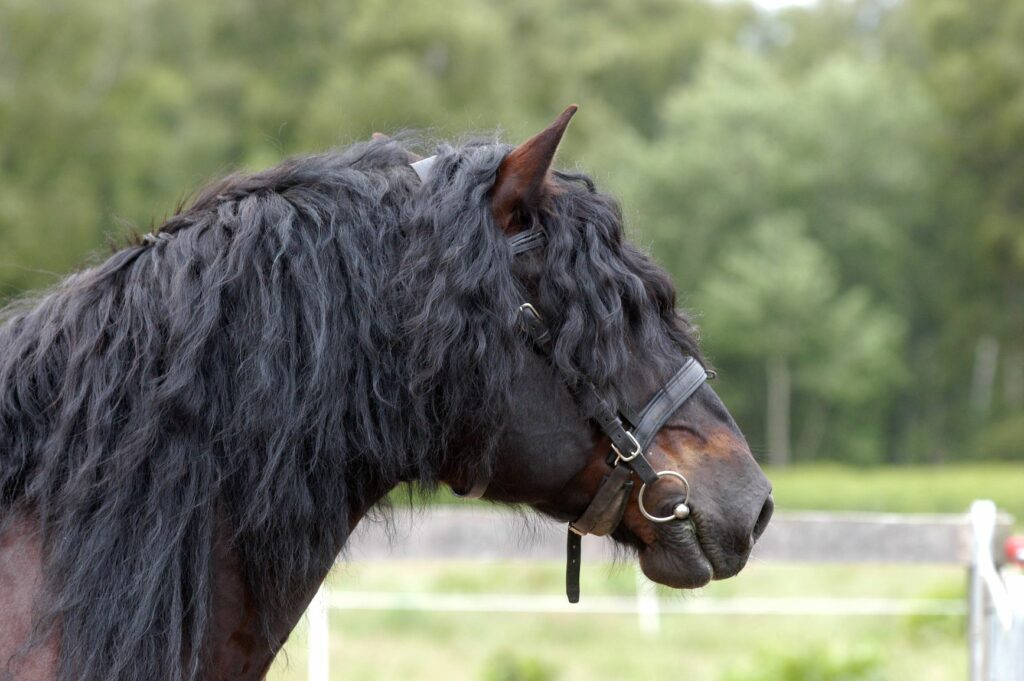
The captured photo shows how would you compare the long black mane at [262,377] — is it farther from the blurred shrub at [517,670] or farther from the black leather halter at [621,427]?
the blurred shrub at [517,670]

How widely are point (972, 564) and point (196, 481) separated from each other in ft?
13.3

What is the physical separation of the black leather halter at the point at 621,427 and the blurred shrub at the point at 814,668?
4.79 meters

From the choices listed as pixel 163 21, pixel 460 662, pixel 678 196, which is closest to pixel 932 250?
pixel 678 196

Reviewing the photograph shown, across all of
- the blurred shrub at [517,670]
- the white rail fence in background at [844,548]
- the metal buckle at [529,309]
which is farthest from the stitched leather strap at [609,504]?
the blurred shrub at [517,670]

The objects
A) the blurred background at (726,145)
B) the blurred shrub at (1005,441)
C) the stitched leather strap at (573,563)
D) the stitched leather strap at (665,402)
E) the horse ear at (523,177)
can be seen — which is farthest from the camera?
the blurred shrub at (1005,441)

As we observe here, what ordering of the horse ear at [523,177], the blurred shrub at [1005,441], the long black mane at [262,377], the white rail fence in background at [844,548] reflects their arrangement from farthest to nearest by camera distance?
the blurred shrub at [1005,441] → the white rail fence in background at [844,548] → the horse ear at [523,177] → the long black mane at [262,377]

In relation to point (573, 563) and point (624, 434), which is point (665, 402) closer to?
point (624, 434)

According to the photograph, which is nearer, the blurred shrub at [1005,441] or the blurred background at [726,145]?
the blurred background at [726,145]

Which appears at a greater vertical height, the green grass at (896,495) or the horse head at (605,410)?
the green grass at (896,495)

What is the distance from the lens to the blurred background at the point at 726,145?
25.0 m

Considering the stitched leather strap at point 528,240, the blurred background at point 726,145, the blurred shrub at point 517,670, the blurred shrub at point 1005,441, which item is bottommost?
the blurred shrub at point 517,670

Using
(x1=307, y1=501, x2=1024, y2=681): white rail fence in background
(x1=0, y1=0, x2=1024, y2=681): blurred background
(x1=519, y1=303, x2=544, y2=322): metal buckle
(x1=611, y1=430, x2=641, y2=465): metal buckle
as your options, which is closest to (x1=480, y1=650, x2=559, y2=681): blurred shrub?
(x1=307, y1=501, x2=1024, y2=681): white rail fence in background

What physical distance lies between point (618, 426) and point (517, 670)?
213 inches

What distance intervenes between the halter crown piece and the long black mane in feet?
0.13
